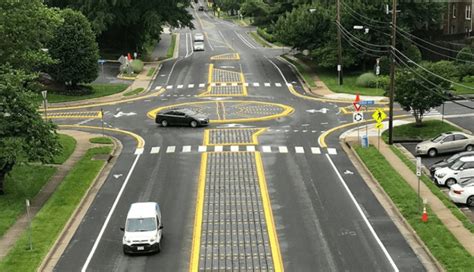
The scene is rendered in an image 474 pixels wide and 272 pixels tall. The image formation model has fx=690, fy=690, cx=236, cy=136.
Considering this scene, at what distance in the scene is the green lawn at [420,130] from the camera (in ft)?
158

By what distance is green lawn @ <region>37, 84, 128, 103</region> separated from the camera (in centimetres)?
6785

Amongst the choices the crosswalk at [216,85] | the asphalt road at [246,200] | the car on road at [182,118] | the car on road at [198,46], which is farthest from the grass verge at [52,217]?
the car on road at [198,46]

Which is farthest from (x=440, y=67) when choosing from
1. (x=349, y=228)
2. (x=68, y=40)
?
(x=68, y=40)

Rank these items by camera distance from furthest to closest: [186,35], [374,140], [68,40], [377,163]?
[186,35] → [68,40] → [374,140] → [377,163]

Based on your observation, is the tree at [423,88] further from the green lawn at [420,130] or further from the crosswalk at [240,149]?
the crosswalk at [240,149]

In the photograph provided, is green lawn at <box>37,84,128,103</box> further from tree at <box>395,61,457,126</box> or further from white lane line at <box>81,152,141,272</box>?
tree at <box>395,61,457,126</box>

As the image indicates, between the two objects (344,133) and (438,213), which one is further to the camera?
(344,133)

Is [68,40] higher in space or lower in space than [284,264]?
higher

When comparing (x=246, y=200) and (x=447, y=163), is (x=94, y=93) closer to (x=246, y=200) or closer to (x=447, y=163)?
(x=246, y=200)

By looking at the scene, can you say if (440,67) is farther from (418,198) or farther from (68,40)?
(68,40)

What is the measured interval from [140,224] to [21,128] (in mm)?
10387

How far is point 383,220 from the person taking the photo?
31.2 meters

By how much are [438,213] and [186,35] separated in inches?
3982

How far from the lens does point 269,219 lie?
104 feet
